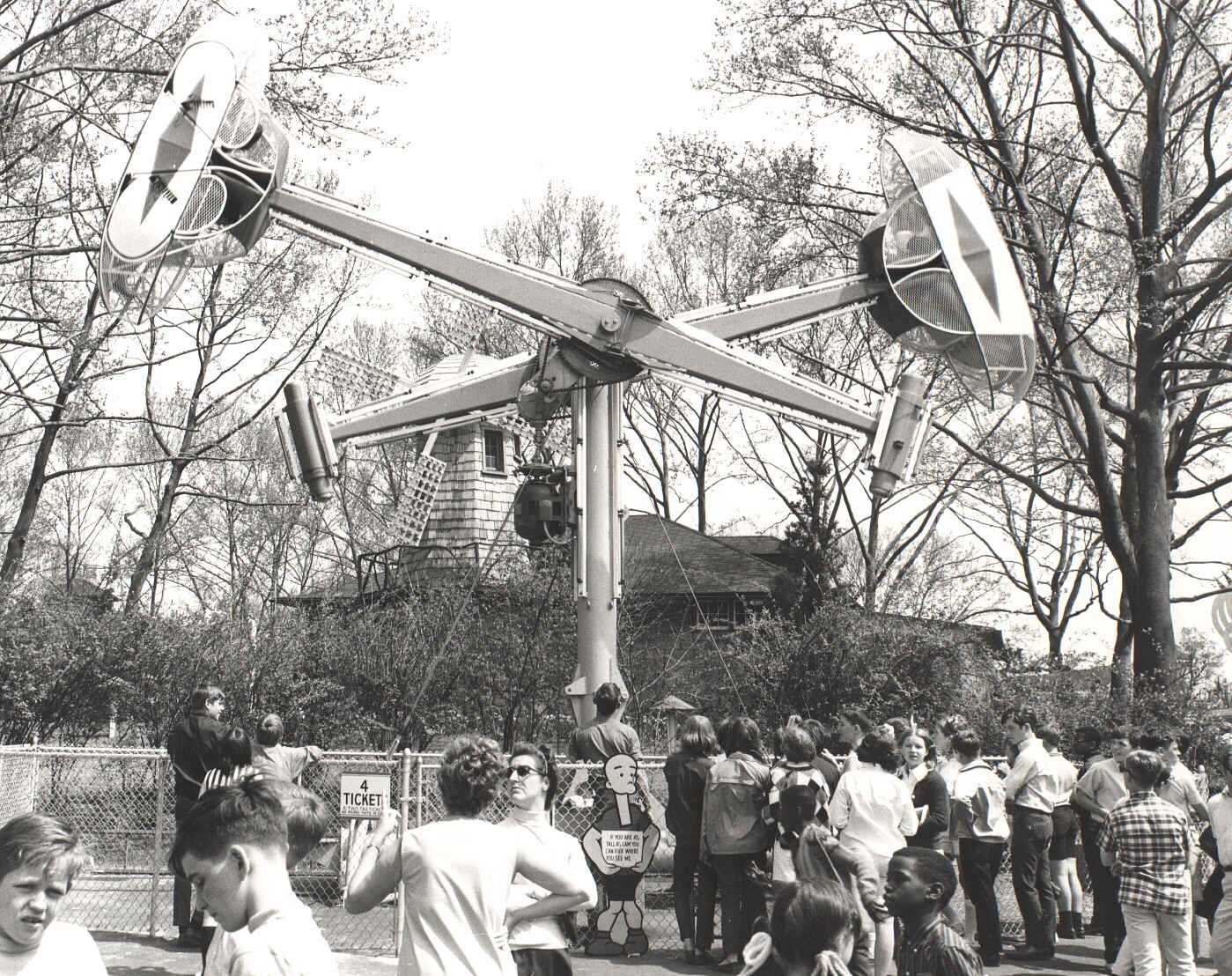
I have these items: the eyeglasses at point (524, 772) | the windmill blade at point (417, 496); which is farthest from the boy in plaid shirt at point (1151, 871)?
the windmill blade at point (417, 496)

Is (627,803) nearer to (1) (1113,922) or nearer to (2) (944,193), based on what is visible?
(1) (1113,922)

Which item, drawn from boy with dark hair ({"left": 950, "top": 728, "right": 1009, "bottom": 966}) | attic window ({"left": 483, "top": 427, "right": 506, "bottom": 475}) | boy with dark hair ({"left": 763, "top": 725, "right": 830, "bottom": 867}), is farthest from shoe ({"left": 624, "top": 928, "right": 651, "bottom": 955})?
attic window ({"left": 483, "top": 427, "right": 506, "bottom": 475})

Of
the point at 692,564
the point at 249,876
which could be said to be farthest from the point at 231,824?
the point at 692,564

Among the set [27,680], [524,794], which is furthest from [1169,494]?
[524,794]

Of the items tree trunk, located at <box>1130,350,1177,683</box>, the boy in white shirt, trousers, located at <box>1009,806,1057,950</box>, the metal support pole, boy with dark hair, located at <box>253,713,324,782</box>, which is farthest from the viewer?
tree trunk, located at <box>1130,350,1177,683</box>

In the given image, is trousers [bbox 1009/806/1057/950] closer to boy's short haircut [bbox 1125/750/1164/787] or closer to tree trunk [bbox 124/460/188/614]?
boy's short haircut [bbox 1125/750/1164/787]

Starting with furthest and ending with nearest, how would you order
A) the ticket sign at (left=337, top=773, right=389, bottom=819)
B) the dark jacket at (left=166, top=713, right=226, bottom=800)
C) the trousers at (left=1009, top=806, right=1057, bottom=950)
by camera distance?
the trousers at (left=1009, top=806, right=1057, bottom=950)
the dark jacket at (left=166, top=713, right=226, bottom=800)
the ticket sign at (left=337, top=773, right=389, bottom=819)

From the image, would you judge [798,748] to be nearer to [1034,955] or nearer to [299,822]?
[1034,955]

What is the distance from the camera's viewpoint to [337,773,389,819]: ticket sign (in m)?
9.66

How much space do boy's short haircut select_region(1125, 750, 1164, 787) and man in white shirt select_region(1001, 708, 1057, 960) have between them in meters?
2.56

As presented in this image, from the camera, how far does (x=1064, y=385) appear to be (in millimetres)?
23234

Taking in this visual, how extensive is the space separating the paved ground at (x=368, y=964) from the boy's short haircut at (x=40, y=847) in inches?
243

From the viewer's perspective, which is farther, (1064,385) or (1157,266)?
(1064,385)

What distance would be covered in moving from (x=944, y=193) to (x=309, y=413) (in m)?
6.49
